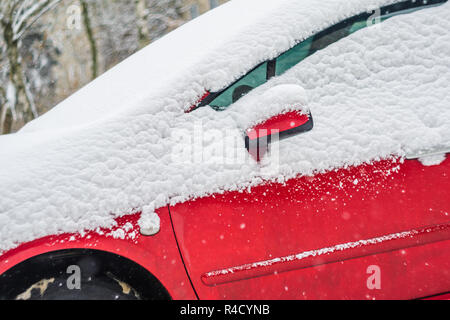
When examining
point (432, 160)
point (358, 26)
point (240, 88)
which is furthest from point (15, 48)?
point (432, 160)

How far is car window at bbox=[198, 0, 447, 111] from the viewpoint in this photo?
4.47 ft

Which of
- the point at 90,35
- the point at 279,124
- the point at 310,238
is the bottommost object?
the point at 310,238

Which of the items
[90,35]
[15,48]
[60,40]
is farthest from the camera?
[60,40]

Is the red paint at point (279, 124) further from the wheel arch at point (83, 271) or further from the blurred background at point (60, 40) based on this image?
the blurred background at point (60, 40)

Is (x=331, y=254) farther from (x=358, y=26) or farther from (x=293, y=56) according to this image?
(x=358, y=26)

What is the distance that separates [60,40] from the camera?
991 centimetres

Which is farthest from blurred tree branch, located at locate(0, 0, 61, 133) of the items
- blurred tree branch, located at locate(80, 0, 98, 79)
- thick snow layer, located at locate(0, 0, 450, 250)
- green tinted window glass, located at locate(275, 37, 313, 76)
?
green tinted window glass, located at locate(275, 37, 313, 76)

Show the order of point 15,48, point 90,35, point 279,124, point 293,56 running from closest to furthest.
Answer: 1. point 279,124
2. point 293,56
3. point 15,48
4. point 90,35

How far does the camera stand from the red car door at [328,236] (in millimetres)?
1245

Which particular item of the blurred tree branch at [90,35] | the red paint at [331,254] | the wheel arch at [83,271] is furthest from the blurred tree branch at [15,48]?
the red paint at [331,254]

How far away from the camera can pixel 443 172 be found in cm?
133

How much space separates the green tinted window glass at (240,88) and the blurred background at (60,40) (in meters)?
6.16

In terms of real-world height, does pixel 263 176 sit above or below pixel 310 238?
above

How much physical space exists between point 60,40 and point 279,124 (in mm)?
10371
